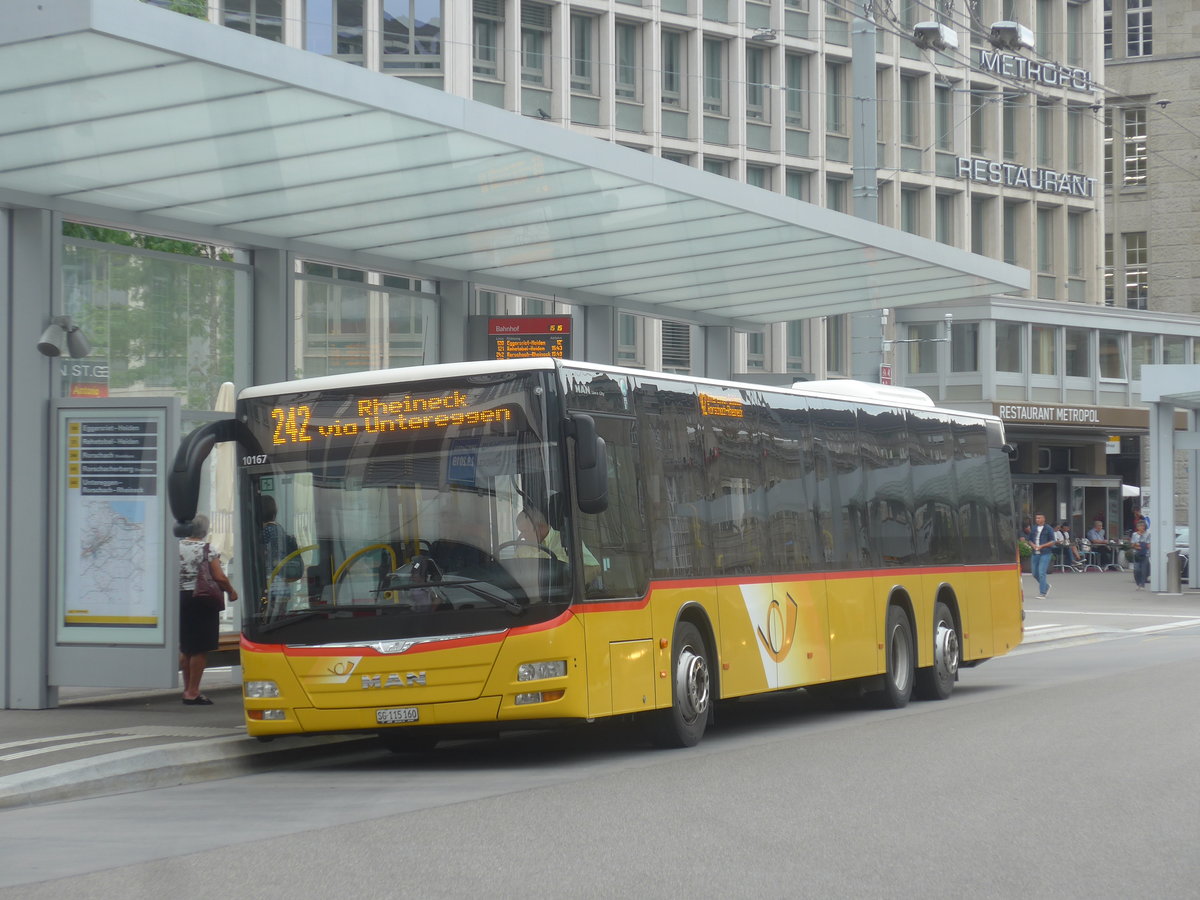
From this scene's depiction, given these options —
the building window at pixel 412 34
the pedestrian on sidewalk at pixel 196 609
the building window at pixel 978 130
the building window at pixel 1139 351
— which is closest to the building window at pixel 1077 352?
the building window at pixel 1139 351

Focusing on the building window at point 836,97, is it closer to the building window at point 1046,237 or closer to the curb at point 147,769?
the building window at point 1046,237

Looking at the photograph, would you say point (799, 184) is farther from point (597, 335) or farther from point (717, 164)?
point (597, 335)

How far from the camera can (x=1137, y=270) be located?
69.2 metres

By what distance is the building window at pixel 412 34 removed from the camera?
41062 mm

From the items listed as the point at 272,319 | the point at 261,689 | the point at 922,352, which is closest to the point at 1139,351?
the point at 922,352

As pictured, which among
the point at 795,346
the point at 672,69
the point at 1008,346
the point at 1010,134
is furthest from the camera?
the point at 1010,134

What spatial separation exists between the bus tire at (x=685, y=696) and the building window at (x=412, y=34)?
98.3ft

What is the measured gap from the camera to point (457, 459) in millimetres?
11781

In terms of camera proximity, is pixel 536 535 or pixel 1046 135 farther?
pixel 1046 135

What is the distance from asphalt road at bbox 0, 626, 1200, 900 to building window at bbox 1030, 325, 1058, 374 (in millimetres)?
42153

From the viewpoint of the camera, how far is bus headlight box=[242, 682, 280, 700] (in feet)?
39.3

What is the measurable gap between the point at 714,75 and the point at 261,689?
3911 cm

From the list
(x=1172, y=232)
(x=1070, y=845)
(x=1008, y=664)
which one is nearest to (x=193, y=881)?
(x=1070, y=845)

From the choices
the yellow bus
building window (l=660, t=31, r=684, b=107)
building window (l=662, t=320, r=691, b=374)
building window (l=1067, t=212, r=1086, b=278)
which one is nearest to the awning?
the yellow bus
